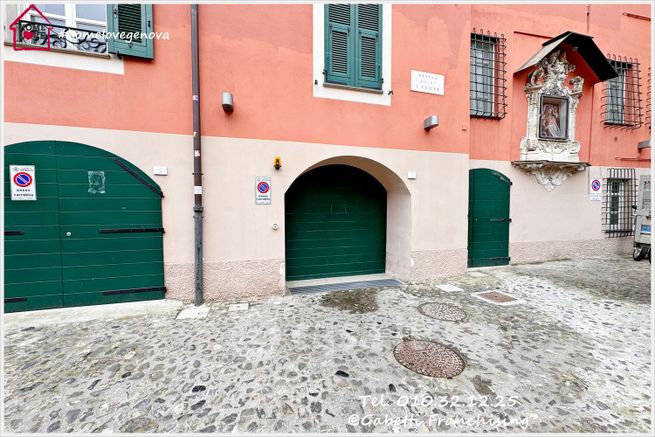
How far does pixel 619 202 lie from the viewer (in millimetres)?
7961

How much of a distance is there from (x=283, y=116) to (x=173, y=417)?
4.28 m

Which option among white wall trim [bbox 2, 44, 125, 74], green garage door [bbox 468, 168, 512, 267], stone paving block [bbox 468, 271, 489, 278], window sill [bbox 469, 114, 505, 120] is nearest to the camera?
white wall trim [bbox 2, 44, 125, 74]

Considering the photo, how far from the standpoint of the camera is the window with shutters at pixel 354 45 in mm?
4758

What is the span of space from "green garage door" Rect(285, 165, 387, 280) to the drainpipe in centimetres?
183

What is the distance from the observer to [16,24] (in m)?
3.62

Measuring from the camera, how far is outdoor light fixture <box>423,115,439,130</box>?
4.96m

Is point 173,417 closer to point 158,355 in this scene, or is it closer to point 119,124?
point 158,355

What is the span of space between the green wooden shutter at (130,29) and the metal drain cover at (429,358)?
556cm

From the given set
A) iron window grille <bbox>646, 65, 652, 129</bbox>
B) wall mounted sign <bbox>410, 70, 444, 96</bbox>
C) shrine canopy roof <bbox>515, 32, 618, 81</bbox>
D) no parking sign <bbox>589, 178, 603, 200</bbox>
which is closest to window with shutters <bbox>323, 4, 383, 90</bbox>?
wall mounted sign <bbox>410, 70, 444, 96</bbox>

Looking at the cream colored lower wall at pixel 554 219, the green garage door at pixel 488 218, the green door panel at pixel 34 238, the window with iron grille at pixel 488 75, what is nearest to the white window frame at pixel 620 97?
the cream colored lower wall at pixel 554 219

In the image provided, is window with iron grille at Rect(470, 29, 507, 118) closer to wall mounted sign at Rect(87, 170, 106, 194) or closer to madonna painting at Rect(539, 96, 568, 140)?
madonna painting at Rect(539, 96, 568, 140)

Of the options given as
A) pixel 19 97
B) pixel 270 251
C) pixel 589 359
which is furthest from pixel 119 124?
pixel 589 359

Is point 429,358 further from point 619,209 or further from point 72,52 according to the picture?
point 619,209

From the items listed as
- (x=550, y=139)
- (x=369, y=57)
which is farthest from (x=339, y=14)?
(x=550, y=139)
